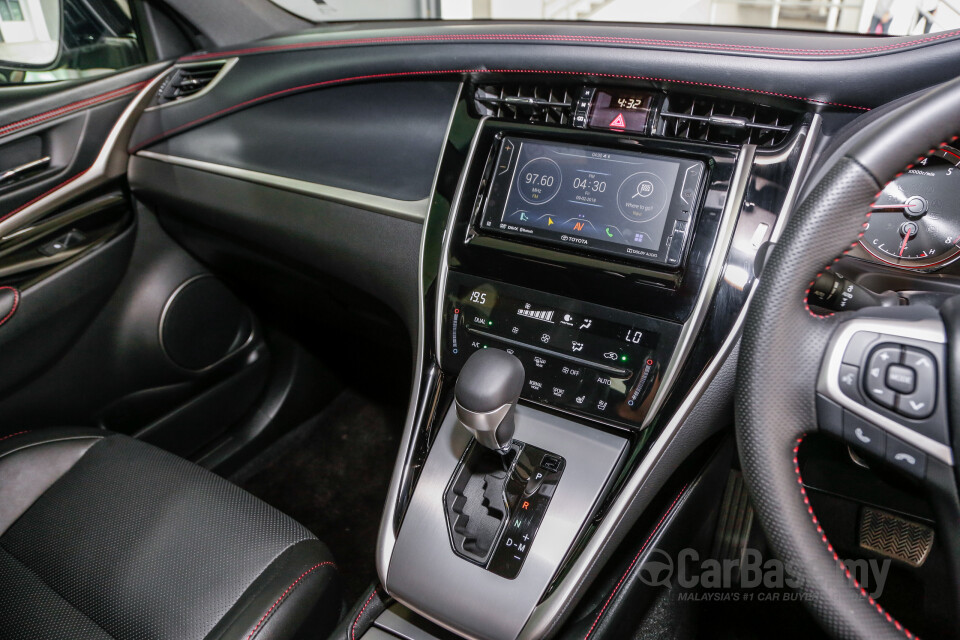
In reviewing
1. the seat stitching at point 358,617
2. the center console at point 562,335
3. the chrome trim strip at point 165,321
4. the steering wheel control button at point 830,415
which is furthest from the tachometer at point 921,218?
the chrome trim strip at point 165,321

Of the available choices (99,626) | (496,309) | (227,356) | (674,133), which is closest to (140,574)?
(99,626)

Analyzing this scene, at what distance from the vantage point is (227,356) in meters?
1.65

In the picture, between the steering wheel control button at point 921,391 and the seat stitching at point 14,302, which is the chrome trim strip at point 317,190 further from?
the steering wheel control button at point 921,391

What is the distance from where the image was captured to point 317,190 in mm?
1165

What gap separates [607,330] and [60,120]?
1.11m

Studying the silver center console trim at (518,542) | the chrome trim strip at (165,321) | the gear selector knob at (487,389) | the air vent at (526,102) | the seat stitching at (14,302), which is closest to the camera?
the gear selector knob at (487,389)

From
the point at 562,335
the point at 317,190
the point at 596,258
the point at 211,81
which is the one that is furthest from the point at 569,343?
the point at 211,81

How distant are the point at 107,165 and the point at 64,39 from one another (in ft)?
0.89

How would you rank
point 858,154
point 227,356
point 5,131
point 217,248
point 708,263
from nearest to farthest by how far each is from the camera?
point 858,154 < point 708,263 < point 5,131 < point 217,248 < point 227,356

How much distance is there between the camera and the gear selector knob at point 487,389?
0.74m

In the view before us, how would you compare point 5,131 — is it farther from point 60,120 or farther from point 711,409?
point 711,409

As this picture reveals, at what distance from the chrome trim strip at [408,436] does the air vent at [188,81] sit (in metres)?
0.58

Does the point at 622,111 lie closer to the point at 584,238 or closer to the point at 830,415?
the point at 584,238

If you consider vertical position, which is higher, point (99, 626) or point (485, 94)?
point (485, 94)
